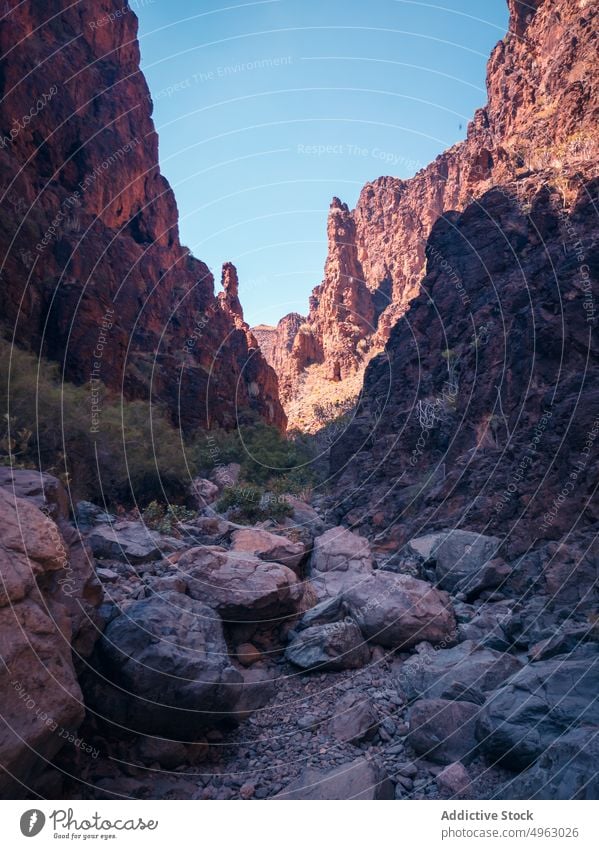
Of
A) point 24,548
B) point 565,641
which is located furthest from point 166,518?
point 565,641

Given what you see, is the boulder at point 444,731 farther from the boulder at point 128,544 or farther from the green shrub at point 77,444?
the green shrub at point 77,444

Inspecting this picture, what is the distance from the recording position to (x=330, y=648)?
27.0 ft

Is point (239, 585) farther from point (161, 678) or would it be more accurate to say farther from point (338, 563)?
point (338, 563)

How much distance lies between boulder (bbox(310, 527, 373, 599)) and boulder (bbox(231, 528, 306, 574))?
65 cm

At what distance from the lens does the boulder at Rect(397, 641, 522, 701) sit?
655cm

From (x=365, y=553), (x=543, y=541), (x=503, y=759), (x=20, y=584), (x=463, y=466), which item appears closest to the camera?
(x=20, y=584)

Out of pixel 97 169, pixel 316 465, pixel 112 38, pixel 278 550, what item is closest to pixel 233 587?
pixel 278 550

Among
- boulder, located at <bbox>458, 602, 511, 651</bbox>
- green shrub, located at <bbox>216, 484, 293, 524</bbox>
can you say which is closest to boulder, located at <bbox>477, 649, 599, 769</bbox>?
boulder, located at <bbox>458, 602, 511, 651</bbox>

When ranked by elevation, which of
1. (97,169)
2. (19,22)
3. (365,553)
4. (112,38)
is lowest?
(365,553)

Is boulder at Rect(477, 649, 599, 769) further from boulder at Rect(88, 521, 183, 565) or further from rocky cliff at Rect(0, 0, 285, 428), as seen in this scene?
rocky cliff at Rect(0, 0, 285, 428)

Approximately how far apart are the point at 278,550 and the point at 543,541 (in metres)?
6.12

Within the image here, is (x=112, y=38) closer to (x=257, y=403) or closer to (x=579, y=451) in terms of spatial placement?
(x=257, y=403)

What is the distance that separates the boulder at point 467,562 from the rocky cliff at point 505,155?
1569 centimetres

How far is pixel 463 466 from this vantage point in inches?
639
